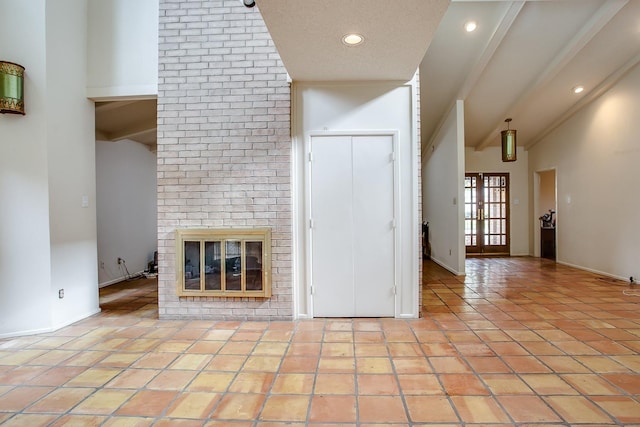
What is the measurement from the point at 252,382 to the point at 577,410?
1961 mm

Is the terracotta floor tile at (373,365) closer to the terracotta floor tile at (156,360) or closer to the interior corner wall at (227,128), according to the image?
the interior corner wall at (227,128)

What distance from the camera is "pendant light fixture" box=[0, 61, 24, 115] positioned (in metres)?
2.83

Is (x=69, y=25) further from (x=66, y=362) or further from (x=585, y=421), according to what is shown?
(x=585, y=421)

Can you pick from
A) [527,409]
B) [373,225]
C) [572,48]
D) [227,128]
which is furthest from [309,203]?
[572,48]

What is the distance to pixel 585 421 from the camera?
1.75 m

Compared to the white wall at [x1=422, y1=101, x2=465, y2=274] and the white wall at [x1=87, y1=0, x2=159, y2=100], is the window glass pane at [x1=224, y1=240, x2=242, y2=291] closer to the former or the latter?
the white wall at [x1=87, y1=0, x2=159, y2=100]

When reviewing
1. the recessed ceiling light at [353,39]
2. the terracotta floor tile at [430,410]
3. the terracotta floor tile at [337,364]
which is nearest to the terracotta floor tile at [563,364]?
the terracotta floor tile at [430,410]

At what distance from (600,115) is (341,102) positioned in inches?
192

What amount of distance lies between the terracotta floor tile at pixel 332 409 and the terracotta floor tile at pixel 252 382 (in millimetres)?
360

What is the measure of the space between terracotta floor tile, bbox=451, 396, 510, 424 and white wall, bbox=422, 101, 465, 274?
386 centimetres

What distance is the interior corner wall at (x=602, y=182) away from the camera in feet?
15.7

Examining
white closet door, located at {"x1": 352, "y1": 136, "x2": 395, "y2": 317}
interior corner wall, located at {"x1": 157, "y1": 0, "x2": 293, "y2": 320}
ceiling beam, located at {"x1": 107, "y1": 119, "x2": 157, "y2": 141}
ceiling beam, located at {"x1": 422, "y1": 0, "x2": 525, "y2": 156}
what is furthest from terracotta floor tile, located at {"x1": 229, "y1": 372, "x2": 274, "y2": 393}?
ceiling beam, located at {"x1": 422, "y1": 0, "x2": 525, "y2": 156}

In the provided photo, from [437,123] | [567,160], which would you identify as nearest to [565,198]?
[567,160]

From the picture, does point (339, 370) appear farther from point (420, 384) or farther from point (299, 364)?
point (420, 384)
